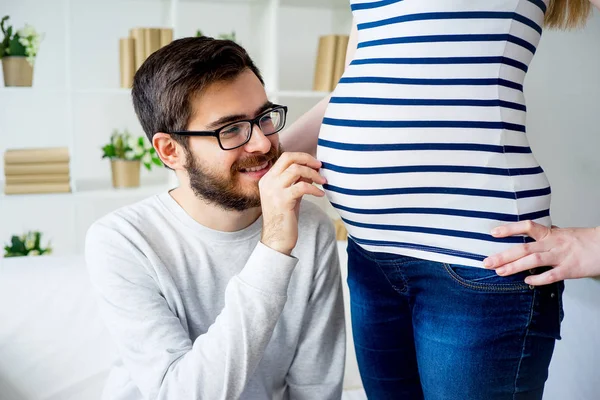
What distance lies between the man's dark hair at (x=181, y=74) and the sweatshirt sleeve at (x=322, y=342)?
0.36 metres

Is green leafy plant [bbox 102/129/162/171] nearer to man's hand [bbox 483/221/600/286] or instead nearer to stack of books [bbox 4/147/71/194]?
stack of books [bbox 4/147/71/194]

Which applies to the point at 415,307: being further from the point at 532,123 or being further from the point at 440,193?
the point at 532,123

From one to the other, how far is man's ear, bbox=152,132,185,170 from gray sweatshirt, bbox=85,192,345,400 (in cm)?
7

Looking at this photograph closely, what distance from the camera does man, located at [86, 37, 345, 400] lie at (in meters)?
1.03

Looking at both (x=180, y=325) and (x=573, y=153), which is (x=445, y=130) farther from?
(x=573, y=153)

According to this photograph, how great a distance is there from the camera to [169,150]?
1283 millimetres

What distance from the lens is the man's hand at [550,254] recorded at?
0.84 m

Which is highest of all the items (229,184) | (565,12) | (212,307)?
(565,12)

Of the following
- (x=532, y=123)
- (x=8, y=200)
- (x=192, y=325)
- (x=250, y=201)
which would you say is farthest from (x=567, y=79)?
(x=8, y=200)

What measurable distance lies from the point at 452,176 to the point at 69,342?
108 cm

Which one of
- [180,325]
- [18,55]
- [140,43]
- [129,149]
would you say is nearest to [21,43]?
[18,55]

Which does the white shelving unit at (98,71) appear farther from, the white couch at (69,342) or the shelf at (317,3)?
the white couch at (69,342)

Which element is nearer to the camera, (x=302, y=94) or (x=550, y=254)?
(x=550, y=254)

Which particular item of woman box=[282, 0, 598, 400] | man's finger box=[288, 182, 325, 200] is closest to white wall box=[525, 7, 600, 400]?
woman box=[282, 0, 598, 400]
